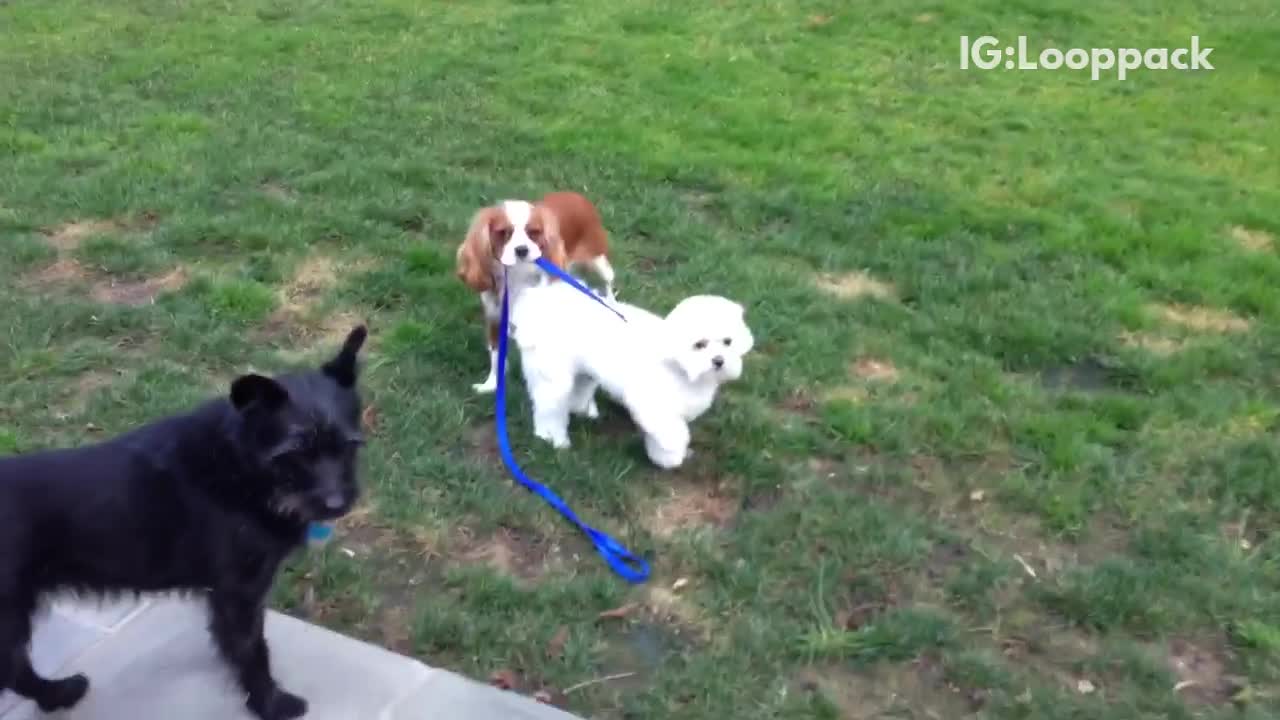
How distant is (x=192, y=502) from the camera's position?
107 inches

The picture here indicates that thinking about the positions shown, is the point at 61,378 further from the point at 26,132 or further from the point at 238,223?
the point at 26,132

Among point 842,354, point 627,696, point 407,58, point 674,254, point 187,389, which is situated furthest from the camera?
point 407,58

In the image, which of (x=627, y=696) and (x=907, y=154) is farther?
(x=907, y=154)

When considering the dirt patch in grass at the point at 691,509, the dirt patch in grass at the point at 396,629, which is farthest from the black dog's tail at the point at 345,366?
the dirt patch in grass at the point at 691,509

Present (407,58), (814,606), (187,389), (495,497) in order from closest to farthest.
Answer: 1. (814,606)
2. (495,497)
3. (187,389)
4. (407,58)

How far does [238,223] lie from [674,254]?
2199mm

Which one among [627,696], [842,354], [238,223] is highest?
[238,223]

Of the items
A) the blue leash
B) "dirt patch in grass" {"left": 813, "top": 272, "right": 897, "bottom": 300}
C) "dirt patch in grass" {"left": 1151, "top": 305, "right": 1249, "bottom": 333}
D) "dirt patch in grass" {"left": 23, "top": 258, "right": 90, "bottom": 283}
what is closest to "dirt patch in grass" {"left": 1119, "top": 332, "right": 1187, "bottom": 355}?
"dirt patch in grass" {"left": 1151, "top": 305, "right": 1249, "bottom": 333}

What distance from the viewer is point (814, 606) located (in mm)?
3541

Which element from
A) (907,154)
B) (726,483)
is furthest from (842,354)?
(907,154)

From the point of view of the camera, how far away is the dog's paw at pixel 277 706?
2.96 metres

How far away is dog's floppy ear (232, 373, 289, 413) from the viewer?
2516mm

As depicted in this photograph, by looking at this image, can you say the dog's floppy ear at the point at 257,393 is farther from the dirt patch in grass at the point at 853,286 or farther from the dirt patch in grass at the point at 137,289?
the dirt patch in grass at the point at 853,286

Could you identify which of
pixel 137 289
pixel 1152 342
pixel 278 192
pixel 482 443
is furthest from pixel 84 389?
pixel 1152 342
